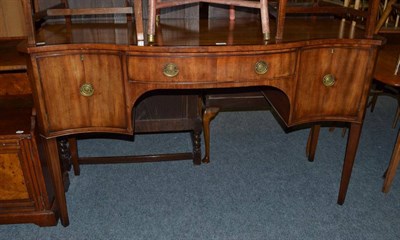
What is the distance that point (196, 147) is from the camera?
2398 mm

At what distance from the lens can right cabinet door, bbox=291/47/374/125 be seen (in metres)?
1.64

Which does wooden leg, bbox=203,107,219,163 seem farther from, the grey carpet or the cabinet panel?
the cabinet panel

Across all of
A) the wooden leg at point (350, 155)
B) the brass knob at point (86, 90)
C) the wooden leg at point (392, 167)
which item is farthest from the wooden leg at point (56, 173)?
the wooden leg at point (392, 167)

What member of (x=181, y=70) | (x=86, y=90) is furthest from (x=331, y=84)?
(x=86, y=90)

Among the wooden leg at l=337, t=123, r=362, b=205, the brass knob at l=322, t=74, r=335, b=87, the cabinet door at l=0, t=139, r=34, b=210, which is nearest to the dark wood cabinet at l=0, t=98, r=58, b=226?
the cabinet door at l=0, t=139, r=34, b=210

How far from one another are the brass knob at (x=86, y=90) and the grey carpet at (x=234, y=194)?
758 millimetres

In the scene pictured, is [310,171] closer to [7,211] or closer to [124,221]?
[124,221]

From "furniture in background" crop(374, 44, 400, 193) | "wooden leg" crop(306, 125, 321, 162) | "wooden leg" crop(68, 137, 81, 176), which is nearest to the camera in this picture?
"furniture in background" crop(374, 44, 400, 193)

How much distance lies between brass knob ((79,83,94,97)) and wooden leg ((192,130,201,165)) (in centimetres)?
93

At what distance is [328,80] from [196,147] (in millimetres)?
1013

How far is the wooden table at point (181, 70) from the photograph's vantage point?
4.87ft

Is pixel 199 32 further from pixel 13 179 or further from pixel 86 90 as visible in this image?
pixel 13 179

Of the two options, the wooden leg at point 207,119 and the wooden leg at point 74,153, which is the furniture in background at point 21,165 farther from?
the wooden leg at point 207,119

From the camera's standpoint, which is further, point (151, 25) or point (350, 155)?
point (350, 155)
